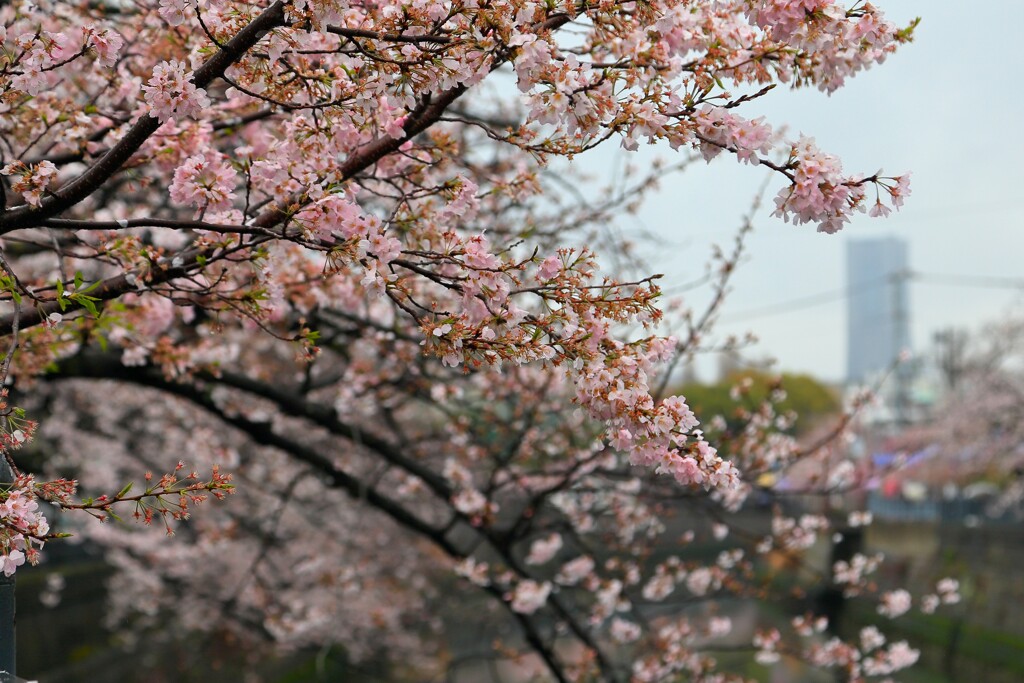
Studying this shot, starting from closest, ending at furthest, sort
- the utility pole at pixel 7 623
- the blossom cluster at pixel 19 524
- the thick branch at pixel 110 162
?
the blossom cluster at pixel 19 524
the thick branch at pixel 110 162
the utility pole at pixel 7 623

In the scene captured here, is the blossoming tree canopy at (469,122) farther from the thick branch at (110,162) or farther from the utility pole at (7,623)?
the utility pole at (7,623)

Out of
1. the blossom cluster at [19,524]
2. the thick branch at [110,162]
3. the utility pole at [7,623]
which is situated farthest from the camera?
the utility pole at [7,623]

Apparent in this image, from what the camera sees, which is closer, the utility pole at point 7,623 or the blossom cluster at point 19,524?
the blossom cluster at point 19,524

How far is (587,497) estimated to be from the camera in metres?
8.05

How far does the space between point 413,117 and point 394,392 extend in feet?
14.4

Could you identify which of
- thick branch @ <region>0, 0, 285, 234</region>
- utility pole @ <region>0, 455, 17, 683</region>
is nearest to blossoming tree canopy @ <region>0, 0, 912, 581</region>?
thick branch @ <region>0, 0, 285, 234</region>

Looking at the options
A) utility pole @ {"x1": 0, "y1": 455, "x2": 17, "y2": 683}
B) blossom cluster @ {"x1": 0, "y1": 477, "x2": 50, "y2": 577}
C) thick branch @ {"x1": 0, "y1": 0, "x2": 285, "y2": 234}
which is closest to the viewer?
blossom cluster @ {"x1": 0, "y1": 477, "x2": 50, "y2": 577}

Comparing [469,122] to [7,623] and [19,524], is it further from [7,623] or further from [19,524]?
[7,623]

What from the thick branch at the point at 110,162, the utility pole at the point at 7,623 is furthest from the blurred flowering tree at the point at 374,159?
the utility pole at the point at 7,623

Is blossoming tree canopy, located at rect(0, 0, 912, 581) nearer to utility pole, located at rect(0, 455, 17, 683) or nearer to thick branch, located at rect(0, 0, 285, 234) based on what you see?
thick branch, located at rect(0, 0, 285, 234)

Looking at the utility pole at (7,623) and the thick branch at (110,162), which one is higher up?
the thick branch at (110,162)

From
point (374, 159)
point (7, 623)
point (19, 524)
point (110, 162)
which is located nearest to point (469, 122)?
point (374, 159)

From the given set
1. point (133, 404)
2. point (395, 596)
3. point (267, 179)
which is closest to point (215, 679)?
point (395, 596)

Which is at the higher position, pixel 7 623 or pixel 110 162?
pixel 110 162
